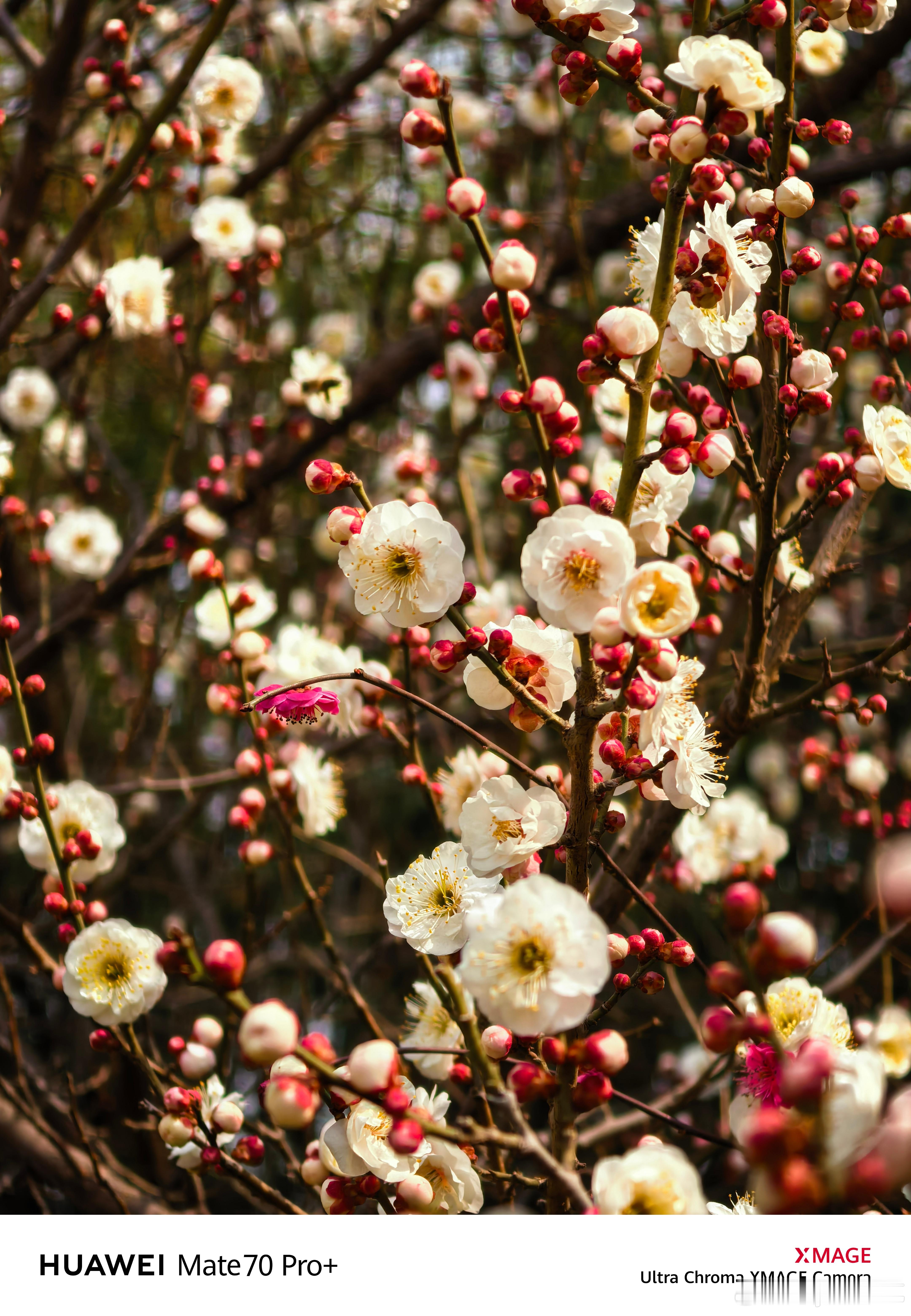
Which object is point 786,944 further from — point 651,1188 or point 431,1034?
point 431,1034

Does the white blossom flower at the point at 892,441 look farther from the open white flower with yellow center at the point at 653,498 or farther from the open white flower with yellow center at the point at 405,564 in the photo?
the open white flower with yellow center at the point at 405,564

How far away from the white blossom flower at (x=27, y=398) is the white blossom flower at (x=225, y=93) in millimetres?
1061

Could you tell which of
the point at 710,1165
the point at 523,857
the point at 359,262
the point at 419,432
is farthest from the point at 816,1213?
the point at 359,262

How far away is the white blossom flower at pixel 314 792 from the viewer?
1857 mm

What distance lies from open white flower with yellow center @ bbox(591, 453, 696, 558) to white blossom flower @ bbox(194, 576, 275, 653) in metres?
0.77

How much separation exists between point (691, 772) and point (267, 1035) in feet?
1.81

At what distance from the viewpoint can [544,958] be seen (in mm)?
905

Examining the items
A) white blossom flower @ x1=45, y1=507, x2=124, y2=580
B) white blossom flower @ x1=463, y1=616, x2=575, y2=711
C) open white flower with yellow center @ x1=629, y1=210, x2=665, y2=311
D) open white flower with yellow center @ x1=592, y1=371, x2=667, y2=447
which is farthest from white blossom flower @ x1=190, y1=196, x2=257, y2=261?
white blossom flower @ x1=463, y1=616, x2=575, y2=711

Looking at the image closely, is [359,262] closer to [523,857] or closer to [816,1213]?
[523,857]

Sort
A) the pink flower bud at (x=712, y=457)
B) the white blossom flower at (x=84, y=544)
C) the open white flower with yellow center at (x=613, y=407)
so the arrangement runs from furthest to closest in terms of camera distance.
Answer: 1. the white blossom flower at (x=84, y=544)
2. the open white flower with yellow center at (x=613, y=407)
3. the pink flower bud at (x=712, y=457)

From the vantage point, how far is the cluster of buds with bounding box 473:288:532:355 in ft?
3.51

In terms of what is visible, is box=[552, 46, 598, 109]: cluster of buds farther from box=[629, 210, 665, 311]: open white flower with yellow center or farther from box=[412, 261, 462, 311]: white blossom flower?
box=[412, 261, 462, 311]: white blossom flower

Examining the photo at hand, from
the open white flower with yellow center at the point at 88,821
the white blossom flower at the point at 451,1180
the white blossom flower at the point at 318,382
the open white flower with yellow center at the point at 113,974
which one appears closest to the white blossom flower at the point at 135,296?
the white blossom flower at the point at 318,382

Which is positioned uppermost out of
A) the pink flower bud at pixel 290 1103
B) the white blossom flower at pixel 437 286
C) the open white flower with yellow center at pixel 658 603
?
the open white flower with yellow center at pixel 658 603
